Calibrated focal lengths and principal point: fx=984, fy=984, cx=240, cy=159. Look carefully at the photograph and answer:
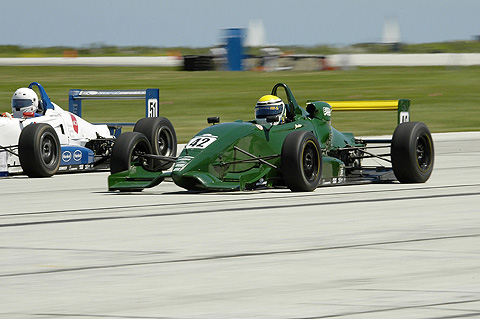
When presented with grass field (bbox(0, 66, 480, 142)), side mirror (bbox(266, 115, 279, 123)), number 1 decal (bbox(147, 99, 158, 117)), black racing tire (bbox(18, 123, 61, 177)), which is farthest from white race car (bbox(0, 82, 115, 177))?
grass field (bbox(0, 66, 480, 142))

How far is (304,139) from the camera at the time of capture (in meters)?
12.2

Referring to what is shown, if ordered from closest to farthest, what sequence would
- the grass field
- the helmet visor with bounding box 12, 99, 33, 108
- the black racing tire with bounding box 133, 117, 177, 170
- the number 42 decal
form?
the number 42 decal
the black racing tire with bounding box 133, 117, 177, 170
the helmet visor with bounding box 12, 99, 33, 108
the grass field

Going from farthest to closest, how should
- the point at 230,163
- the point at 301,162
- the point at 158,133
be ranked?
the point at 158,133, the point at 230,163, the point at 301,162

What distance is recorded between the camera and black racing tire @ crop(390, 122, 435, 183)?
524 inches

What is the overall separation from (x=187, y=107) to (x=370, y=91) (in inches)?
354

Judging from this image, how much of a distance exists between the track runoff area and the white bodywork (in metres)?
2.93

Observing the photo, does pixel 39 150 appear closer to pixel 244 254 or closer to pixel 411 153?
pixel 411 153

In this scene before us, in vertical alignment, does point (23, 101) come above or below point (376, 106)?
above

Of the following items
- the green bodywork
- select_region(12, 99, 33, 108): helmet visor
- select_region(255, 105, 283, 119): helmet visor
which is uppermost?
select_region(12, 99, 33, 108): helmet visor

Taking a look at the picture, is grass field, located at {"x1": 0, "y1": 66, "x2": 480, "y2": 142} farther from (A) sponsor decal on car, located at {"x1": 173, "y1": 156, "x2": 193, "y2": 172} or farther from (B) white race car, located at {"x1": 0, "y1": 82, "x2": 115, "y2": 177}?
(A) sponsor decal on car, located at {"x1": 173, "y1": 156, "x2": 193, "y2": 172}

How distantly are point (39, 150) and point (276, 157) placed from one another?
4.29m

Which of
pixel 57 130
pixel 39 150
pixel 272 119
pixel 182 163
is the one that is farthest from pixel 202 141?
pixel 57 130

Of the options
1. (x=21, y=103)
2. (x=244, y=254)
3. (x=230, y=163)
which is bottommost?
(x=244, y=254)

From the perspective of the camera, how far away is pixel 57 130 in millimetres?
16609
